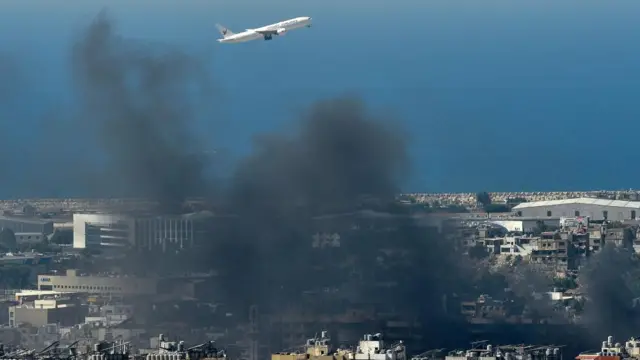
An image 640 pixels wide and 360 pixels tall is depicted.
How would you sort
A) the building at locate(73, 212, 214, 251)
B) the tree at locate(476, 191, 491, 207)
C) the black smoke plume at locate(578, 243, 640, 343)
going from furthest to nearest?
the tree at locate(476, 191, 491, 207), the building at locate(73, 212, 214, 251), the black smoke plume at locate(578, 243, 640, 343)

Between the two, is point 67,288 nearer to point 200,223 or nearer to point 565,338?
point 200,223

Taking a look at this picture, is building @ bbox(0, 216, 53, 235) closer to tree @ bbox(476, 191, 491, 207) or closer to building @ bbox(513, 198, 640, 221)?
building @ bbox(513, 198, 640, 221)

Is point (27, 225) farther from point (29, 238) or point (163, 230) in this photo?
point (163, 230)

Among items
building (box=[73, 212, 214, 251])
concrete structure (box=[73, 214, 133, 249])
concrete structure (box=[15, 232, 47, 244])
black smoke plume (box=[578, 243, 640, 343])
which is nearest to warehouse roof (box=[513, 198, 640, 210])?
black smoke plume (box=[578, 243, 640, 343])

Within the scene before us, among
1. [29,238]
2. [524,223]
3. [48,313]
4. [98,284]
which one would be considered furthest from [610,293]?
[524,223]

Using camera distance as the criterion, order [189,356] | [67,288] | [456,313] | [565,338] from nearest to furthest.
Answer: [189,356], [565,338], [456,313], [67,288]

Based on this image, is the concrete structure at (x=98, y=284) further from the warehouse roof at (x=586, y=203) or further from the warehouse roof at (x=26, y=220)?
the warehouse roof at (x=586, y=203)

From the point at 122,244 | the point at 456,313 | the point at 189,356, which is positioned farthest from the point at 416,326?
the point at 189,356
